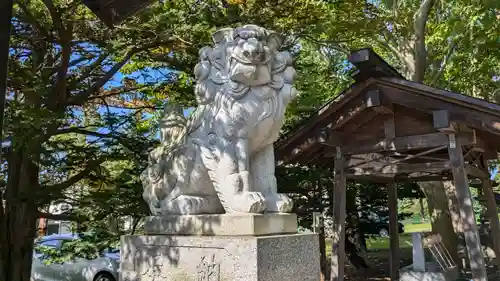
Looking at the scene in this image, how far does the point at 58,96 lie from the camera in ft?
20.3

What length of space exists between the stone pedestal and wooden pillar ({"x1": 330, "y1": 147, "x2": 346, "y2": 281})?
362cm

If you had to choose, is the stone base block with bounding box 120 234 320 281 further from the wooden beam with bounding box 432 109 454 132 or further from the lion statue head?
the wooden beam with bounding box 432 109 454 132

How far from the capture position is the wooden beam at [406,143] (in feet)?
21.2

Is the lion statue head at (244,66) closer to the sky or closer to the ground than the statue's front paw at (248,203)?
closer to the sky

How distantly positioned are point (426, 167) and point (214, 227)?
5124 mm

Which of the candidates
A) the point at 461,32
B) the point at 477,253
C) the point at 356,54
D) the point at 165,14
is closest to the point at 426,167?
the point at 477,253

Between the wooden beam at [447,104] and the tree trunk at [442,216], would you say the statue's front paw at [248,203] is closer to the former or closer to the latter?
the wooden beam at [447,104]

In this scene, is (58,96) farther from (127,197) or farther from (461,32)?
(461,32)

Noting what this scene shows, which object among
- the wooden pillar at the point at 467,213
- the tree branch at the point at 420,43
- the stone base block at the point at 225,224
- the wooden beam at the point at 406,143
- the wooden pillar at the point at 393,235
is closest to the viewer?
the stone base block at the point at 225,224

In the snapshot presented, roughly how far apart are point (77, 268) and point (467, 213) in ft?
30.5

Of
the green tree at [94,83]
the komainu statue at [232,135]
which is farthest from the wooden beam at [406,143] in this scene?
the komainu statue at [232,135]

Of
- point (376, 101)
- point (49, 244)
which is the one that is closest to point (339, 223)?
point (376, 101)

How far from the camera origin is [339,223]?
723 cm

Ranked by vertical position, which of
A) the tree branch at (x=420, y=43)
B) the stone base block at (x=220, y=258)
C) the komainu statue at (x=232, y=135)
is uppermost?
the tree branch at (x=420, y=43)
